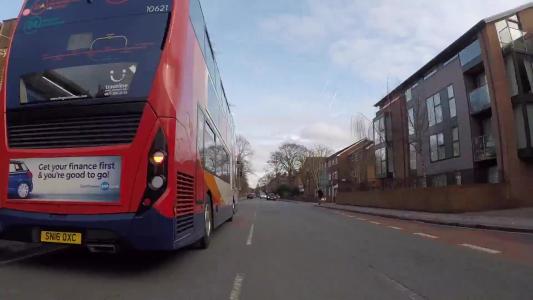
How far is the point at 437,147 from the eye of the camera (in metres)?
36.7

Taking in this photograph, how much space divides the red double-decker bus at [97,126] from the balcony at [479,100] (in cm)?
2619

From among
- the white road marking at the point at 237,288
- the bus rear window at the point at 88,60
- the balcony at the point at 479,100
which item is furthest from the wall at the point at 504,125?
the bus rear window at the point at 88,60

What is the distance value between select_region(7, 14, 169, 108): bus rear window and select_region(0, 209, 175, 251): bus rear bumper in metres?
1.66

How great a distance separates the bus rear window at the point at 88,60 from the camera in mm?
6820

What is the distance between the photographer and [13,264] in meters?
7.43

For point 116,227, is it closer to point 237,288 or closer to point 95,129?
point 95,129

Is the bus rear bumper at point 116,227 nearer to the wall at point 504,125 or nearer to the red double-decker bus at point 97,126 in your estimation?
the red double-decker bus at point 97,126

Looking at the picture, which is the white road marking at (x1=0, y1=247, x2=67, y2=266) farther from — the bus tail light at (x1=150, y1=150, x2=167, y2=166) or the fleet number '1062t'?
the fleet number '1062t'

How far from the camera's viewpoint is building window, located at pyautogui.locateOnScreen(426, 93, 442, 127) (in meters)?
36.4

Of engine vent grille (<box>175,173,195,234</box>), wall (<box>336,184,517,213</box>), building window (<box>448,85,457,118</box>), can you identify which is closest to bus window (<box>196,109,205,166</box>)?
engine vent grille (<box>175,173,195,234</box>)

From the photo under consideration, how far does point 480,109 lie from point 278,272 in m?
26.6

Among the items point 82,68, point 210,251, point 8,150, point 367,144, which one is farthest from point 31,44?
point 367,144

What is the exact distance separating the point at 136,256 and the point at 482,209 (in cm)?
2063

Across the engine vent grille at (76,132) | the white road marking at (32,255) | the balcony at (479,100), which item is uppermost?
the balcony at (479,100)
